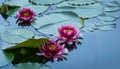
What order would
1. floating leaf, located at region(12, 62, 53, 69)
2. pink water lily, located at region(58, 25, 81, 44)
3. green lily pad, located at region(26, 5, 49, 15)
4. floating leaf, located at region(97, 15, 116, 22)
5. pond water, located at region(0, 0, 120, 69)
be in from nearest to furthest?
floating leaf, located at region(12, 62, 53, 69) → pond water, located at region(0, 0, 120, 69) → pink water lily, located at region(58, 25, 81, 44) → floating leaf, located at region(97, 15, 116, 22) → green lily pad, located at region(26, 5, 49, 15)

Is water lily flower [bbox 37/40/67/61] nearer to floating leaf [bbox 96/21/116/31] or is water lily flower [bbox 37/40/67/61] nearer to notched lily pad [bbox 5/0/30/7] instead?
floating leaf [bbox 96/21/116/31]

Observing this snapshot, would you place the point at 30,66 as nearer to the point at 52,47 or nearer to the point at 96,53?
the point at 52,47

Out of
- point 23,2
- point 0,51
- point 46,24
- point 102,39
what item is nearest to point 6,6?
point 23,2

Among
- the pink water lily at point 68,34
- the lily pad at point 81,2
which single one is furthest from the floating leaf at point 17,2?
the pink water lily at point 68,34

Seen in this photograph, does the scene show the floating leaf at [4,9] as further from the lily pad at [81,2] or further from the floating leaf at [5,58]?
the floating leaf at [5,58]

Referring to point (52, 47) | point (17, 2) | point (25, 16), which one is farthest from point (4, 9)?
point (52, 47)

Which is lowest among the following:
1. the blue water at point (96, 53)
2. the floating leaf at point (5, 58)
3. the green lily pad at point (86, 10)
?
the blue water at point (96, 53)

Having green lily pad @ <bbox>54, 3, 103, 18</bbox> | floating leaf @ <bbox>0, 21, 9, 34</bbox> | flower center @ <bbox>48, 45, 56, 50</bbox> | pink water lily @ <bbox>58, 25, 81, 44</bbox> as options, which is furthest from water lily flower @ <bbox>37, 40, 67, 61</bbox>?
green lily pad @ <bbox>54, 3, 103, 18</bbox>
